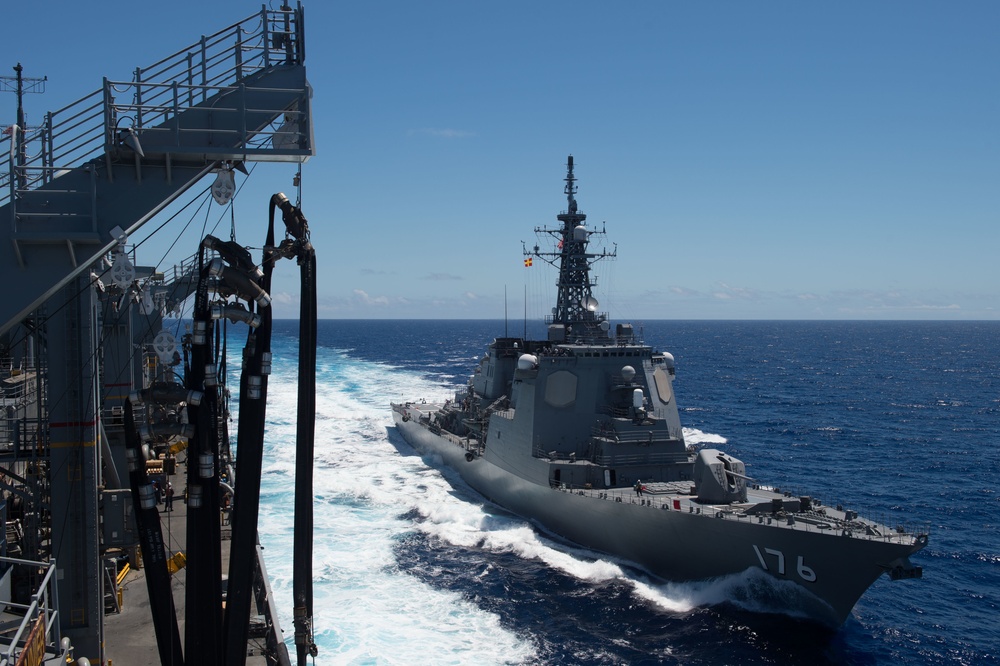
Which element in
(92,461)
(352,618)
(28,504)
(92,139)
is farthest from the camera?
(352,618)

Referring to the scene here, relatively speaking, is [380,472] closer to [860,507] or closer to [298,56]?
[860,507]

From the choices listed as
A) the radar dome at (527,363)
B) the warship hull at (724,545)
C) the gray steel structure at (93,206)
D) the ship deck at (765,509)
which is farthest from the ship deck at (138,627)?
the radar dome at (527,363)

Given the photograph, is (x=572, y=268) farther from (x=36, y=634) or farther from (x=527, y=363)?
(x=36, y=634)

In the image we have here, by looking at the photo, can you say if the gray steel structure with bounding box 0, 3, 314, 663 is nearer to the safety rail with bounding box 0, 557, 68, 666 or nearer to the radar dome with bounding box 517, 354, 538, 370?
the safety rail with bounding box 0, 557, 68, 666

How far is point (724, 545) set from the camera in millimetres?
20125

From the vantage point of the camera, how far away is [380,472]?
35062mm

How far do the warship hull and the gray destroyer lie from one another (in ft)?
0.12

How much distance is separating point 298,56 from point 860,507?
28.5 m

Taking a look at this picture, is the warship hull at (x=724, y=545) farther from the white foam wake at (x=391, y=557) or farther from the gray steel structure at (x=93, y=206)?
the gray steel structure at (x=93, y=206)

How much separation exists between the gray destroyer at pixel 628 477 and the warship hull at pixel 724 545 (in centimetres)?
4

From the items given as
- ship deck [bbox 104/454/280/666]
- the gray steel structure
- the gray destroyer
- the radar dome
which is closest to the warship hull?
the gray destroyer

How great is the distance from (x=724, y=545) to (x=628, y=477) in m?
5.29

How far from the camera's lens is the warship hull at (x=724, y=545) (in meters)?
18.1

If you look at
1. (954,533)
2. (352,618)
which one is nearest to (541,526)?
(352,618)
